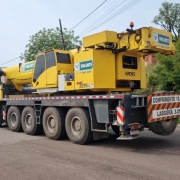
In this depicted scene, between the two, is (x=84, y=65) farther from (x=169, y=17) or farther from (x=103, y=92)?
(x=169, y=17)

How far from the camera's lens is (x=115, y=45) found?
871 centimetres

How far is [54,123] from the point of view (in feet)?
32.6

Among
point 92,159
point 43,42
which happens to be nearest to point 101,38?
point 92,159

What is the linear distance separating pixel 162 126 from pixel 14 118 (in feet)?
22.0

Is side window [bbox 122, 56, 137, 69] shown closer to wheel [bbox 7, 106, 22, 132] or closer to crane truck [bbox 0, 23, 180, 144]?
crane truck [bbox 0, 23, 180, 144]

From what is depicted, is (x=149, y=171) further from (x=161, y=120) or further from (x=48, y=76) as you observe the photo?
(x=48, y=76)

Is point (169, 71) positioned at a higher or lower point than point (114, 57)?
higher

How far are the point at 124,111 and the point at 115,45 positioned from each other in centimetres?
218

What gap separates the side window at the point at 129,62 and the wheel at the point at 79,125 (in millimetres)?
1914

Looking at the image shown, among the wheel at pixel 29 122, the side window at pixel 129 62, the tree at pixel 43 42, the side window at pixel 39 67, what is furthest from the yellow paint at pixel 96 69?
the tree at pixel 43 42

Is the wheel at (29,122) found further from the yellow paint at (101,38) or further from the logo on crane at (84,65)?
the yellow paint at (101,38)

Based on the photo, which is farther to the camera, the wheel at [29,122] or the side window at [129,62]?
the wheel at [29,122]

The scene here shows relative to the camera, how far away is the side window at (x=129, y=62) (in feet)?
29.7

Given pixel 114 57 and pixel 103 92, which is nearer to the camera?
pixel 114 57
